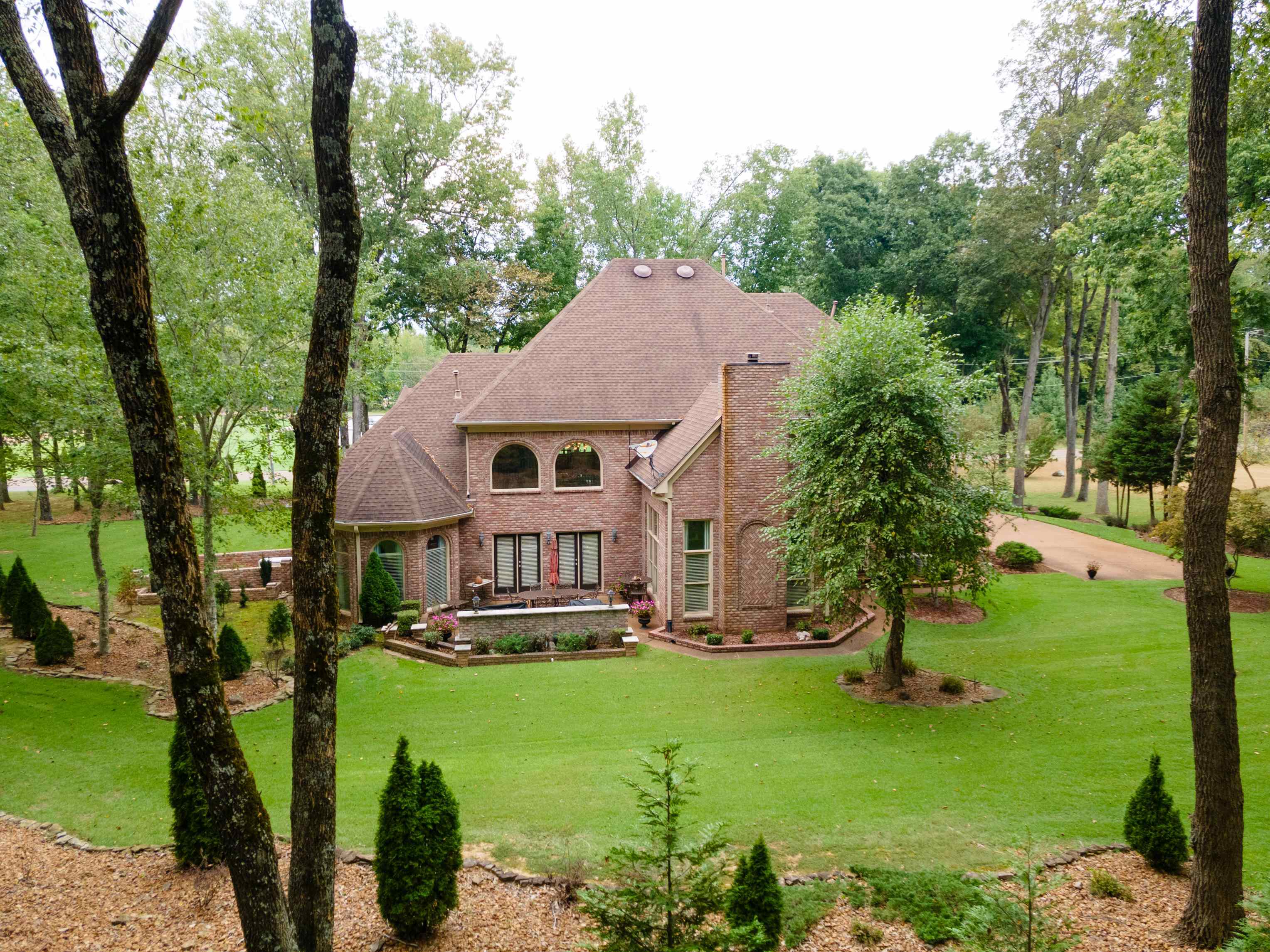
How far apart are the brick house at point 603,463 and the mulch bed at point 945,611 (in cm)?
320

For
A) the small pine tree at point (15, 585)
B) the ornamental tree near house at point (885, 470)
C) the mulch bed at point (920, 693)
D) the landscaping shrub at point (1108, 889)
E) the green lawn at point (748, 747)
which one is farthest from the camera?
the small pine tree at point (15, 585)

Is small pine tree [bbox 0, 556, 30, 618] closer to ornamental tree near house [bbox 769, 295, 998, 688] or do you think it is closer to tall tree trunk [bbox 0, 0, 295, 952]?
tall tree trunk [bbox 0, 0, 295, 952]

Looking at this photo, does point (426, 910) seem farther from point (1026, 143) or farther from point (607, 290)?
point (1026, 143)

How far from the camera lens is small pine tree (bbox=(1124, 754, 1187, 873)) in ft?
25.0

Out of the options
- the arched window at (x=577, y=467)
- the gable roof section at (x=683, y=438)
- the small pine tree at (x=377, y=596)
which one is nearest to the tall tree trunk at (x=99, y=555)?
the small pine tree at (x=377, y=596)

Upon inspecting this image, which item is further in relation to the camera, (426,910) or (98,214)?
(426,910)

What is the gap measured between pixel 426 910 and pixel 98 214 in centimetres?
610

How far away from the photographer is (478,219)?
31000mm

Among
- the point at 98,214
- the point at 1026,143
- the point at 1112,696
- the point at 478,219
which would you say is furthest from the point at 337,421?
the point at 1026,143

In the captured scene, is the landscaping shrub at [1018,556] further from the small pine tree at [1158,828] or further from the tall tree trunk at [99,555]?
the tall tree trunk at [99,555]

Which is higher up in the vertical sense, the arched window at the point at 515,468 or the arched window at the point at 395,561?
the arched window at the point at 515,468

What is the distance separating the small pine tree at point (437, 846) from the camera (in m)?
6.53

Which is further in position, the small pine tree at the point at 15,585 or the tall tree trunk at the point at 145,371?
the small pine tree at the point at 15,585

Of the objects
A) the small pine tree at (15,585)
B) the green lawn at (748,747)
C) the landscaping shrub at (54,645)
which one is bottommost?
the green lawn at (748,747)
